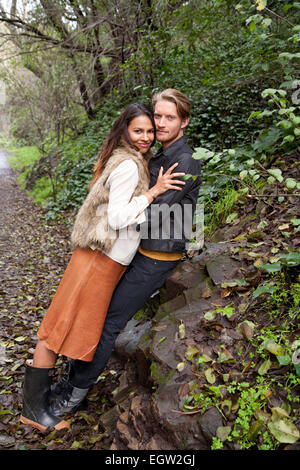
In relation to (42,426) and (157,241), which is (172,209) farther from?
(42,426)

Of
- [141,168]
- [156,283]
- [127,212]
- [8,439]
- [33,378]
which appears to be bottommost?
[8,439]

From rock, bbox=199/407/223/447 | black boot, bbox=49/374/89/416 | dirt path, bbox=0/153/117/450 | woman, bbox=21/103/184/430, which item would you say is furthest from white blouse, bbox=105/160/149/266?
dirt path, bbox=0/153/117/450

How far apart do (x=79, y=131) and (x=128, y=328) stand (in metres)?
9.23

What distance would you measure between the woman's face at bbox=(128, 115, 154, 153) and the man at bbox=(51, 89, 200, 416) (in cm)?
7

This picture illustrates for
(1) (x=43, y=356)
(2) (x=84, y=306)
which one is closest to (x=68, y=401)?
(1) (x=43, y=356)

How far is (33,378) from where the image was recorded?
2518mm

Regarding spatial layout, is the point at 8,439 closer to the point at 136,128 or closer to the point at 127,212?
the point at 127,212

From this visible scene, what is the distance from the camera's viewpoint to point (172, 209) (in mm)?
2307

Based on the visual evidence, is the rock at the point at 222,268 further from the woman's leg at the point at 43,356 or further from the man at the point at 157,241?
the woman's leg at the point at 43,356

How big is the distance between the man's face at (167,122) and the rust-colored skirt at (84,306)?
99 cm

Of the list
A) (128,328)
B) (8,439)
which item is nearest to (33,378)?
(8,439)

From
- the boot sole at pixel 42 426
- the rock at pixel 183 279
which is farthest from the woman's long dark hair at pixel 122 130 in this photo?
the boot sole at pixel 42 426

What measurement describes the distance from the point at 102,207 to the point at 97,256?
36cm

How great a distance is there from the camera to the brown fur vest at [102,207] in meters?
2.33
